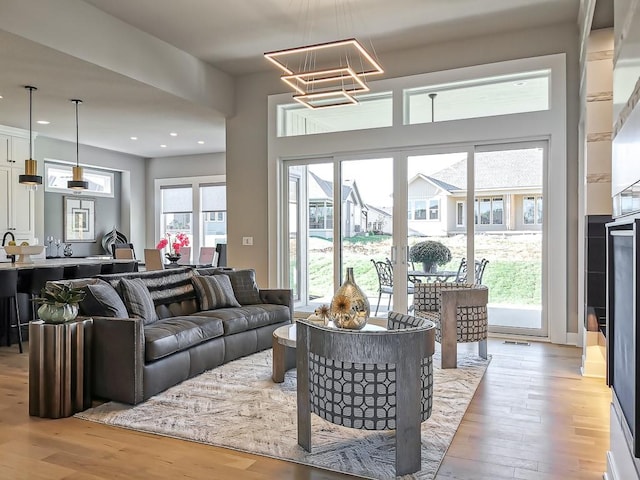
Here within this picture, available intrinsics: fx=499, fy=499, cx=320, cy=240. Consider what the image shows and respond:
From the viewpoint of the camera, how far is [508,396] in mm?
3725

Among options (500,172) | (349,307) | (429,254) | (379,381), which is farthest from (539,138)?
(379,381)

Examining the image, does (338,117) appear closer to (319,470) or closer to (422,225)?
(422,225)

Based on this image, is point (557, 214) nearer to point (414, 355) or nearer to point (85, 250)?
point (414, 355)

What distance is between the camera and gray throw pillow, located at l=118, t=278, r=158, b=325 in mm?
4020

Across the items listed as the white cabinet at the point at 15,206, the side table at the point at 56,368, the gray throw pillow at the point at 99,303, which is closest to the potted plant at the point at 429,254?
the gray throw pillow at the point at 99,303

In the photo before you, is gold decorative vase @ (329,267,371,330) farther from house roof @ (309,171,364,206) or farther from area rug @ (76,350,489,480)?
house roof @ (309,171,364,206)

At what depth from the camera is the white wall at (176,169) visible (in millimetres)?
10719

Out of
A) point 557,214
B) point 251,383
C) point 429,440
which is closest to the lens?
point 429,440

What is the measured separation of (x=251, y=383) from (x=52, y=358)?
4.80 ft

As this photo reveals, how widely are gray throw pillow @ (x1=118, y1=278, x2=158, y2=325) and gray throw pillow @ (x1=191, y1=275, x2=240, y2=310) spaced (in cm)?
73

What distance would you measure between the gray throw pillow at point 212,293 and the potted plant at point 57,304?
1684 mm

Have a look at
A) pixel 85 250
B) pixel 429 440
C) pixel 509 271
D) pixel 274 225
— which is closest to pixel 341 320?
pixel 429 440

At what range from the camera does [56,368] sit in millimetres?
3203

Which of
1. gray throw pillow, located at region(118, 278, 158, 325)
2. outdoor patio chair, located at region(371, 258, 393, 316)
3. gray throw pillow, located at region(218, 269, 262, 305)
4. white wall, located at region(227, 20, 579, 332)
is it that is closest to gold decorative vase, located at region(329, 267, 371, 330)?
gray throw pillow, located at region(118, 278, 158, 325)
